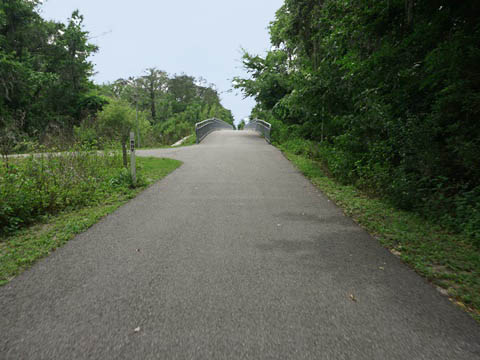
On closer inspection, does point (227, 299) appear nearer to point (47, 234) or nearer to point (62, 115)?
point (47, 234)

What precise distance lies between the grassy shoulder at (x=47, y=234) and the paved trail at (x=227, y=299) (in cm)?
18

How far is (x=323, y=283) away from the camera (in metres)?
3.15

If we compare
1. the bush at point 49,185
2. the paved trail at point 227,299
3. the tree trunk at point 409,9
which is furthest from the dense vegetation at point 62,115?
the tree trunk at point 409,9

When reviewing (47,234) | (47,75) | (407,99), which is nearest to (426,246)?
(407,99)

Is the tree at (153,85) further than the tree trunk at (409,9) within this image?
Yes

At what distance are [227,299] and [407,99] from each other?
567 cm

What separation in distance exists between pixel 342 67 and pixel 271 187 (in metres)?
3.55

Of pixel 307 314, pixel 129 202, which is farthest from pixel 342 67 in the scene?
pixel 307 314

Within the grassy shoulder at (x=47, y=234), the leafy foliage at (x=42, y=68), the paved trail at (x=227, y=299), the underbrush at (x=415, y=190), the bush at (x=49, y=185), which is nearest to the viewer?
the paved trail at (x=227, y=299)

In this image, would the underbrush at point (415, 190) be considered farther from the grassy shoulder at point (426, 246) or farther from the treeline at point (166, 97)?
the treeline at point (166, 97)

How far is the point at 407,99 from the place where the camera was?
629 centimetres

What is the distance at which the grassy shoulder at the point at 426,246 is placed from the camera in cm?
307

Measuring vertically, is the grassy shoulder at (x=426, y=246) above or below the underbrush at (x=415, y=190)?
below

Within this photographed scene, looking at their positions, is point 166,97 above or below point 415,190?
above
